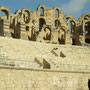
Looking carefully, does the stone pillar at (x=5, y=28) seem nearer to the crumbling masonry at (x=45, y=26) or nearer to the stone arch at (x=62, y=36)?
the crumbling masonry at (x=45, y=26)

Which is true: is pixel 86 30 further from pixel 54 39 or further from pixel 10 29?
pixel 10 29

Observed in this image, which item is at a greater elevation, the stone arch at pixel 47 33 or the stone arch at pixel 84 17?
the stone arch at pixel 84 17

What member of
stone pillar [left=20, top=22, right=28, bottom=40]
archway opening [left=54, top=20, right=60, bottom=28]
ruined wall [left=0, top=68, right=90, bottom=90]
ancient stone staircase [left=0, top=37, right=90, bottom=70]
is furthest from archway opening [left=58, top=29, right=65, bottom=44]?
ruined wall [left=0, top=68, right=90, bottom=90]

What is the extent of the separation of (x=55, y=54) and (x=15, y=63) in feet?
22.8

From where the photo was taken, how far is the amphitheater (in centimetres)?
1733

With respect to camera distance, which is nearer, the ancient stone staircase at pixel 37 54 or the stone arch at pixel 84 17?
the ancient stone staircase at pixel 37 54

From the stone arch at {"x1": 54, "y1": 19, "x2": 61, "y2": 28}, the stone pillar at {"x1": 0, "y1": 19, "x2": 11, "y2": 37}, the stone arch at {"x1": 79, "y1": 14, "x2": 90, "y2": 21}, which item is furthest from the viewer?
the stone arch at {"x1": 79, "y1": 14, "x2": 90, "y2": 21}

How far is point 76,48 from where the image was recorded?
26.8m

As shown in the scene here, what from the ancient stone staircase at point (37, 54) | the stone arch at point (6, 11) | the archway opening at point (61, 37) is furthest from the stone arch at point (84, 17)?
the stone arch at point (6, 11)

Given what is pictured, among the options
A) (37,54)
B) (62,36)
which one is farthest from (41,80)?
(62,36)

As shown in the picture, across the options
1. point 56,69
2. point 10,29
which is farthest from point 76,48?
point 10,29

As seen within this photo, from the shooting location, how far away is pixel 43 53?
22734 millimetres

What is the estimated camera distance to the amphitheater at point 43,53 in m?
17.3

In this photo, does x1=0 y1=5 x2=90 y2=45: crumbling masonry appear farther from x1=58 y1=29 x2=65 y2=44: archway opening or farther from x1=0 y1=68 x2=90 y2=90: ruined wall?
x1=0 y1=68 x2=90 y2=90: ruined wall
